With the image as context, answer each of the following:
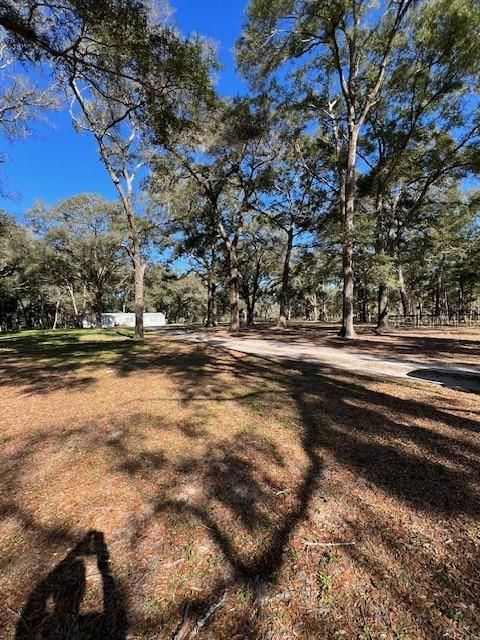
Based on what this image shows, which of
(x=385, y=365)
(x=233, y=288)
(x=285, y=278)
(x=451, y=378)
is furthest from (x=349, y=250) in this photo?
(x=285, y=278)

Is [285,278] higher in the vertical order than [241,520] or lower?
higher

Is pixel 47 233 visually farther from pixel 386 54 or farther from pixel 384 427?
pixel 384 427

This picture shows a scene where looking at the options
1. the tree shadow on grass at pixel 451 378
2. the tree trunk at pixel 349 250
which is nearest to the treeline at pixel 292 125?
the tree trunk at pixel 349 250

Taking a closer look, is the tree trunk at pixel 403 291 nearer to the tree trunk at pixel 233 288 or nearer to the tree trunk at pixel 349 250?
the tree trunk at pixel 349 250

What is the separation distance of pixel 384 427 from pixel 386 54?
46.3 ft

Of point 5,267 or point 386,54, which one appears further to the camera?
point 5,267

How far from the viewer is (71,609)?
1648mm

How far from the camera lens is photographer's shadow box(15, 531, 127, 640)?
1.53 meters

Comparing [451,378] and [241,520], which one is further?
[451,378]

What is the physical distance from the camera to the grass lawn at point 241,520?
1.59 metres

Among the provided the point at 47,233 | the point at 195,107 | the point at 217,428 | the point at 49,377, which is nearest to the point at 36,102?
the point at 195,107

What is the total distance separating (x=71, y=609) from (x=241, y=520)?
1079mm

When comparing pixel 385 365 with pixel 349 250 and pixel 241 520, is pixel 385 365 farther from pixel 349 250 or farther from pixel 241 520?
pixel 349 250

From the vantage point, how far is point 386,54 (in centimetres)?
1169
